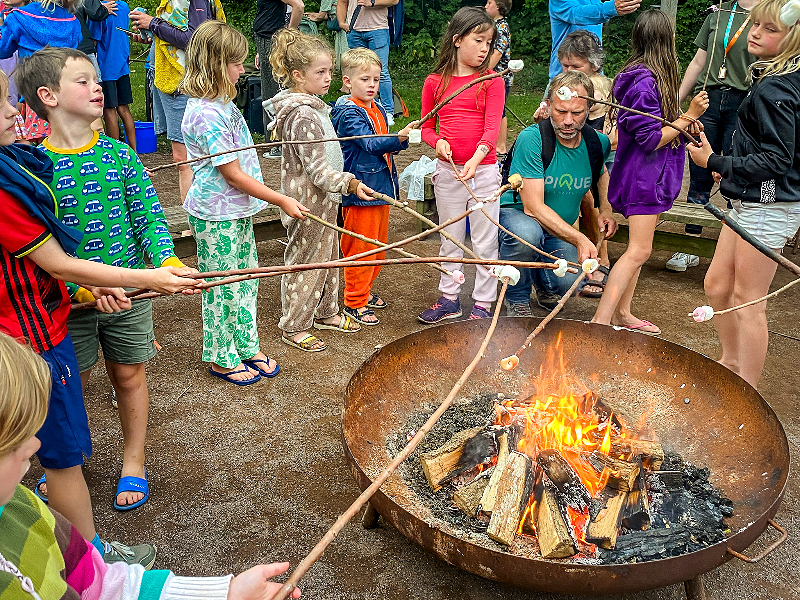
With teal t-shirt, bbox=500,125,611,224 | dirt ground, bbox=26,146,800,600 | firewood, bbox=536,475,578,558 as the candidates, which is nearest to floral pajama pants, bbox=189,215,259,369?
dirt ground, bbox=26,146,800,600

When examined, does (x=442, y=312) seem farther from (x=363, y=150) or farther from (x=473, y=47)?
(x=473, y=47)

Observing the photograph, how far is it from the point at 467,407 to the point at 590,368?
65 centimetres

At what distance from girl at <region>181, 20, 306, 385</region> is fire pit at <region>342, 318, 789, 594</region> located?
3.62 feet

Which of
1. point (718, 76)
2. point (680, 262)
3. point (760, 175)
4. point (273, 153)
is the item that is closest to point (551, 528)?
point (760, 175)

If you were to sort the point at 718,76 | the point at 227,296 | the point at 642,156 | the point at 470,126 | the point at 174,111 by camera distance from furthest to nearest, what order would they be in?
the point at 174,111 → the point at 718,76 → the point at 470,126 → the point at 642,156 → the point at 227,296

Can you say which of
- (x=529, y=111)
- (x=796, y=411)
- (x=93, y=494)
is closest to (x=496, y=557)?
(x=93, y=494)

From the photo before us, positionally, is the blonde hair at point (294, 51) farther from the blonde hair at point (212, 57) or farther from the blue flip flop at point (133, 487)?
the blue flip flop at point (133, 487)

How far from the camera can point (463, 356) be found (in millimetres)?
3510

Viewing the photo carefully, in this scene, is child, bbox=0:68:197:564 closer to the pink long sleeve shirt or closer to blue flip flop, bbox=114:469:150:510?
blue flip flop, bbox=114:469:150:510

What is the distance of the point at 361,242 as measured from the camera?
4703mm

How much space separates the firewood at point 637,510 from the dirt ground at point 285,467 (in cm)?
26

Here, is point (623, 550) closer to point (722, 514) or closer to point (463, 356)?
point (722, 514)

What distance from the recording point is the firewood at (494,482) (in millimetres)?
2623

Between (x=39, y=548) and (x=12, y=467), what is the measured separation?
240mm
